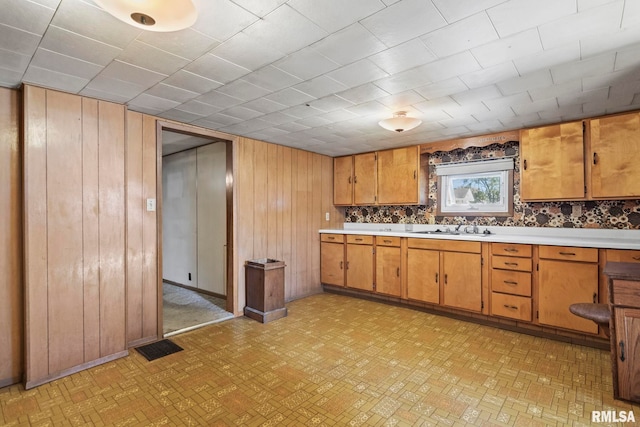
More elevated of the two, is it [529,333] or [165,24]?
[165,24]

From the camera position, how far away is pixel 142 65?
7.04ft

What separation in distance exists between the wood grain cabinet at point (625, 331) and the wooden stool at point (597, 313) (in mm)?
86

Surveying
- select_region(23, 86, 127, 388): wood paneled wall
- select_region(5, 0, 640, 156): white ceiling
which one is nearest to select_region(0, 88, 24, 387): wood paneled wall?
select_region(23, 86, 127, 388): wood paneled wall

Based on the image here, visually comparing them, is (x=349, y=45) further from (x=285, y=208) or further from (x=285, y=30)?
(x=285, y=208)

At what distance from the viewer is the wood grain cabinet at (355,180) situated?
197 inches

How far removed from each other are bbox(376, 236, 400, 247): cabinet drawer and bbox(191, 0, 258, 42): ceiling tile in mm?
3319

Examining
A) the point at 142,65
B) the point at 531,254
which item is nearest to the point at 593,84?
the point at 531,254

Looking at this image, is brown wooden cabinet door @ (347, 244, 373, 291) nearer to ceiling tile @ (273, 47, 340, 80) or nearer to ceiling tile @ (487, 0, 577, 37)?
ceiling tile @ (273, 47, 340, 80)

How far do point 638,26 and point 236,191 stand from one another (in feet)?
12.1

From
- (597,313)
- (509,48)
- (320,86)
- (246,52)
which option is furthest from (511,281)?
(246,52)

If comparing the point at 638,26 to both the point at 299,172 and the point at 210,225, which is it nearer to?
the point at 299,172

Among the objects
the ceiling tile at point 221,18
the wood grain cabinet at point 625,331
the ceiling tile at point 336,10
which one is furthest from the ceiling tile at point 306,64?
the wood grain cabinet at point 625,331

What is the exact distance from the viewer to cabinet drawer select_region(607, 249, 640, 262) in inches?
111

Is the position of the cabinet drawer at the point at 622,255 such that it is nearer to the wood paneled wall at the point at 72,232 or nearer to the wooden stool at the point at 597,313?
the wooden stool at the point at 597,313
